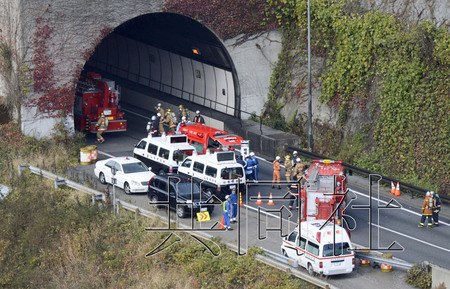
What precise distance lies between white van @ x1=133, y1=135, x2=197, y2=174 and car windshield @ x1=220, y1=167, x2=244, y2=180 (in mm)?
2529

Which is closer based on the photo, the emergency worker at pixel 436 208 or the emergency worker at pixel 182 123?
the emergency worker at pixel 436 208

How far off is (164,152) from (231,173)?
13.6ft

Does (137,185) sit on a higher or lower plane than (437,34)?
lower

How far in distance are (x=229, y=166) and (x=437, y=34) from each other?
9810 mm

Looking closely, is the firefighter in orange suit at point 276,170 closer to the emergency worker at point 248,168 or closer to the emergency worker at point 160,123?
the emergency worker at point 248,168

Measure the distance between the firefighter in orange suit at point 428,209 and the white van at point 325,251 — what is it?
18.4ft

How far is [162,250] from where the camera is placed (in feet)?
140

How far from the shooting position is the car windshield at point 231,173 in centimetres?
4631

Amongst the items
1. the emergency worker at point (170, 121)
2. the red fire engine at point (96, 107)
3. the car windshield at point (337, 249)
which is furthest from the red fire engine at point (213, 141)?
the car windshield at point (337, 249)

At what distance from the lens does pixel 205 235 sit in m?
42.3

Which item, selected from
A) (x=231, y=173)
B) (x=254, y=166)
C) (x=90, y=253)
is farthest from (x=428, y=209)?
(x=90, y=253)

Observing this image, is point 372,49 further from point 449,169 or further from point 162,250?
point 162,250

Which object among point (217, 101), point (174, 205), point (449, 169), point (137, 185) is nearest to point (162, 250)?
point (174, 205)

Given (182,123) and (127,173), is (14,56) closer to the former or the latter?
(182,123)
